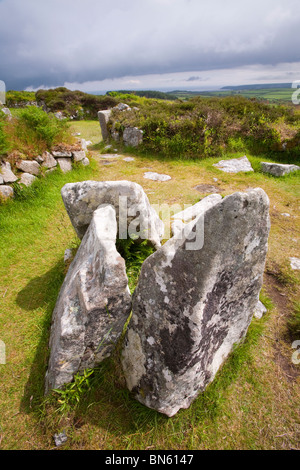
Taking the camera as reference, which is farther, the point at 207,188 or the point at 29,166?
the point at 207,188

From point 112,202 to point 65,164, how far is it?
18.5 ft

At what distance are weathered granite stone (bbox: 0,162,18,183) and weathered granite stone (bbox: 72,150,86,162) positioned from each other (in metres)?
2.46

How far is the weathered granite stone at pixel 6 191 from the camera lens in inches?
259

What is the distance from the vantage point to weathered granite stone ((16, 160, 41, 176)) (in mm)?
7215

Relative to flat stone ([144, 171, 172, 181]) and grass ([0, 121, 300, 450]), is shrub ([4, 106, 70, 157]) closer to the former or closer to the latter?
flat stone ([144, 171, 172, 181])

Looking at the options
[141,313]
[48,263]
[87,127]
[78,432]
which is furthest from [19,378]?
[87,127]

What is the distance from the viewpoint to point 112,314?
2.62 m

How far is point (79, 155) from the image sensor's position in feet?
29.2

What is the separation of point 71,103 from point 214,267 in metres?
26.8

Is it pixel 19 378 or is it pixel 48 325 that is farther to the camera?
pixel 48 325


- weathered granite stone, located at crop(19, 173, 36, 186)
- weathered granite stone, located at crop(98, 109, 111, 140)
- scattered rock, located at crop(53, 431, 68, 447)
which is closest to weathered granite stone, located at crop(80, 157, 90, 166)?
weathered granite stone, located at crop(19, 173, 36, 186)

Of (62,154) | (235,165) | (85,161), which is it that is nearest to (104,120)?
(85,161)

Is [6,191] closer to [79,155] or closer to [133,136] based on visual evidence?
[79,155]

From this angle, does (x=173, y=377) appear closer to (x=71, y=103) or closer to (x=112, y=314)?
(x=112, y=314)
